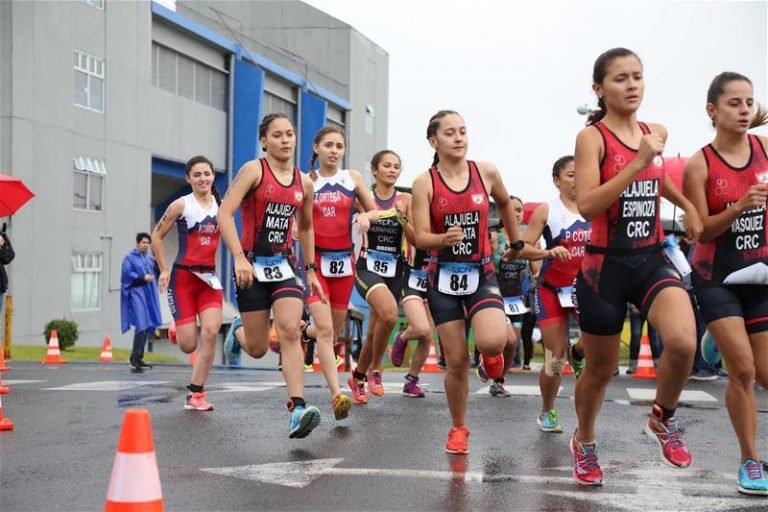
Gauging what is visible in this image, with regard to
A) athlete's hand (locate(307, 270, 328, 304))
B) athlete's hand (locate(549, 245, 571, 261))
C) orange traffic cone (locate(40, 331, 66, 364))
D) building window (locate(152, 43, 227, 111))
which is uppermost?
building window (locate(152, 43, 227, 111))

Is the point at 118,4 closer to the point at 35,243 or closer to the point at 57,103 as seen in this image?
the point at 57,103

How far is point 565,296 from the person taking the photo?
28.9 ft

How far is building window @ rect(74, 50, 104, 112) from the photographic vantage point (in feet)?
105

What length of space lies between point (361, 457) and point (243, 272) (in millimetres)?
1540

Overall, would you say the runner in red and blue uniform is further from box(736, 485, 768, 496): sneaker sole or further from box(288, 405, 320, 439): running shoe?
box(736, 485, 768, 496): sneaker sole

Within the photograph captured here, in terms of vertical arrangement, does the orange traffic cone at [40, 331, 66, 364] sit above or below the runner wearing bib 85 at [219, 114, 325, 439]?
below

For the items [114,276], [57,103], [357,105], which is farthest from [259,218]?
[357,105]

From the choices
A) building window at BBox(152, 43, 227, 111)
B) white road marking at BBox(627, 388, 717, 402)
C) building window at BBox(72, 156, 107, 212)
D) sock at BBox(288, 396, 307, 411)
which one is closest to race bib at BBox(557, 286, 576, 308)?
sock at BBox(288, 396, 307, 411)

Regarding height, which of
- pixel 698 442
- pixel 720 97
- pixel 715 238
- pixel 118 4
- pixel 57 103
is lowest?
pixel 698 442

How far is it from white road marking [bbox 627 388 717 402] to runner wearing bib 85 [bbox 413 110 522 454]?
4.90 meters

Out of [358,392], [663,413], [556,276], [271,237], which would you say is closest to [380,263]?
[358,392]

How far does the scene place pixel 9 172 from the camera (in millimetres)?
28703

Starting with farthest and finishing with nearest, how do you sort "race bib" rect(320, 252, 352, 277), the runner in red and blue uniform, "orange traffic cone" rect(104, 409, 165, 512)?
"race bib" rect(320, 252, 352, 277), the runner in red and blue uniform, "orange traffic cone" rect(104, 409, 165, 512)

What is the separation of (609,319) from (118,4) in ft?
101
